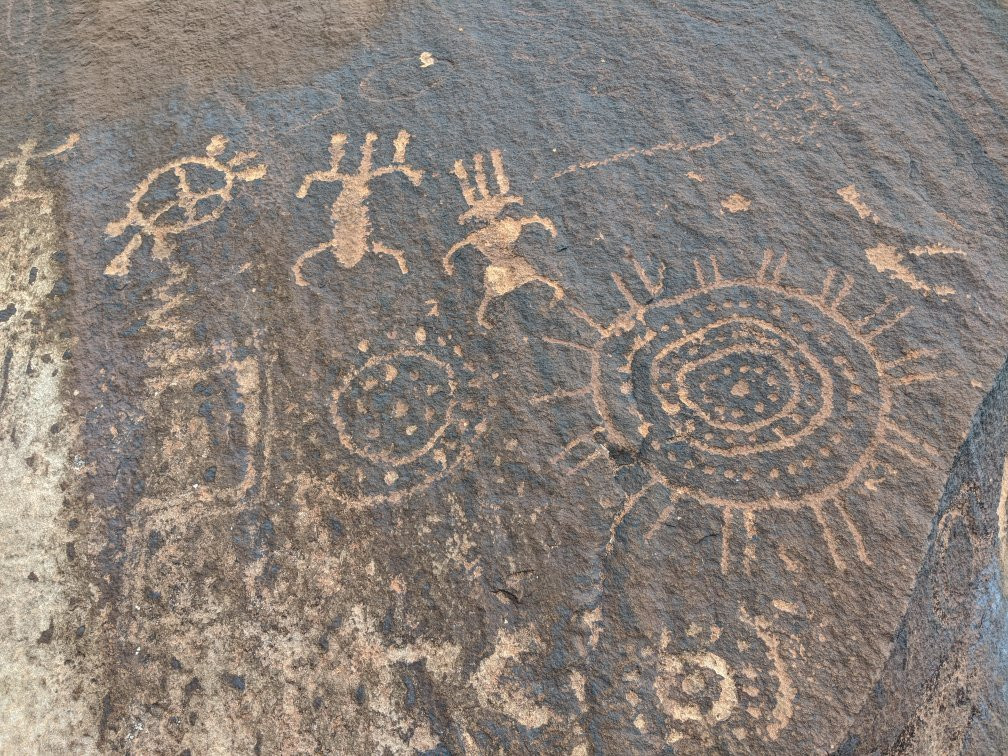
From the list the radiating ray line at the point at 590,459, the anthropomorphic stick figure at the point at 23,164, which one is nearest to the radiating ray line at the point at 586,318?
the radiating ray line at the point at 590,459

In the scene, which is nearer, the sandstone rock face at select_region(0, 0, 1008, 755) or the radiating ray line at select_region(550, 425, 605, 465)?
the sandstone rock face at select_region(0, 0, 1008, 755)

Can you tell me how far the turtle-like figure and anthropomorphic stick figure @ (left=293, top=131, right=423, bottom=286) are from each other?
171 mm

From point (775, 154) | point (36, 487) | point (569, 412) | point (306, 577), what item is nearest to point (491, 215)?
point (569, 412)

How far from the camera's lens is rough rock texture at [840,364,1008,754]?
5.42 feet

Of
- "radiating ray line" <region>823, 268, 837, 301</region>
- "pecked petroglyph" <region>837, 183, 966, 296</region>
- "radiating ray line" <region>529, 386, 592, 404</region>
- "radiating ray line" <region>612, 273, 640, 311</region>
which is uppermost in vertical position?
"pecked petroglyph" <region>837, 183, 966, 296</region>

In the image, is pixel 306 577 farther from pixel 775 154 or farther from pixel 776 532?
pixel 775 154

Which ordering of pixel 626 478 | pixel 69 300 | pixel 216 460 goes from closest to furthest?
pixel 626 478 < pixel 216 460 < pixel 69 300

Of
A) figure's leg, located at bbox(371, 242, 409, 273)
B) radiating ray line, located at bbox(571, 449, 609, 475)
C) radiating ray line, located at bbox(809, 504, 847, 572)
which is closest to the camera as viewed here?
radiating ray line, located at bbox(809, 504, 847, 572)

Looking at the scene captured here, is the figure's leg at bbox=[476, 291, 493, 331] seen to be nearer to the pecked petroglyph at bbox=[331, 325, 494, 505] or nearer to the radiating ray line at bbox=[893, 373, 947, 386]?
the pecked petroglyph at bbox=[331, 325, 494, 505]

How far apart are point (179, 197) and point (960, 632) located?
190cm

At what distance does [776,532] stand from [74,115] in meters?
1.90

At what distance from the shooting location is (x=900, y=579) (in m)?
1.59

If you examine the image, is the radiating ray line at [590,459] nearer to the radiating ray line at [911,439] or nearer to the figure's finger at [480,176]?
the radiating ray line at [911,439]

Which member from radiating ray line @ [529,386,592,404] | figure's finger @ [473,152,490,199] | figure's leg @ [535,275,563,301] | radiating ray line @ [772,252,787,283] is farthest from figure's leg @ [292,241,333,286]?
radiating ray line @ [772,252,787,283]
